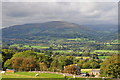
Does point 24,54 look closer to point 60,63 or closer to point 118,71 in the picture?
point 60,63

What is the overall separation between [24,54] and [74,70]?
31.8ft

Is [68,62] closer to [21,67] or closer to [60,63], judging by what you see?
[60,63]

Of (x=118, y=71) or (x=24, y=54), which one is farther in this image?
(x=24, y=54)

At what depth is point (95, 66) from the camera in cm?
3366

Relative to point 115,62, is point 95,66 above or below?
below

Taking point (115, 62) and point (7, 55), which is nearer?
point (115, 62)

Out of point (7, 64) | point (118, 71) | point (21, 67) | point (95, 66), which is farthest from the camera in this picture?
point (95, 66)

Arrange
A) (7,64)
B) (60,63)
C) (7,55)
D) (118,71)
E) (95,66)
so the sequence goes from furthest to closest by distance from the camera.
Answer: (95,66), (60,63), (7,55), (7,64), (118,71)

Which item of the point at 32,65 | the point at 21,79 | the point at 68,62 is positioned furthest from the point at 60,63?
the point at 21,79

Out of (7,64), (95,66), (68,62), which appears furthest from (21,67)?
(95,66)

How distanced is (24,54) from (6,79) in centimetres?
1774

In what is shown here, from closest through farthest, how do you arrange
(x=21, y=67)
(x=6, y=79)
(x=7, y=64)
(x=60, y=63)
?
1. (x=6, y=79)
2. (x=21, y=67)
3. (x=7, y=64)
4. (x=60, y=63)

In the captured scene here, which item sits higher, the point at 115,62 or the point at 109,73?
the point at 115,62

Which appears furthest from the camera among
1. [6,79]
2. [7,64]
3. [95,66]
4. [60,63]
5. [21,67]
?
[95,66]
